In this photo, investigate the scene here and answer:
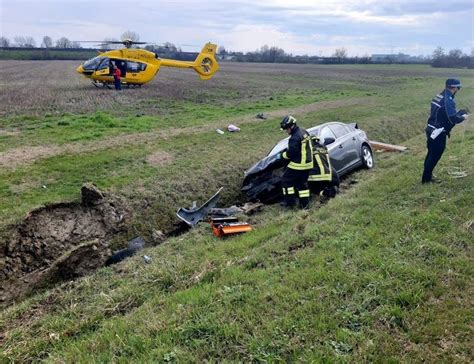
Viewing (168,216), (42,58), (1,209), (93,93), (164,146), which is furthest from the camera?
(42,58)

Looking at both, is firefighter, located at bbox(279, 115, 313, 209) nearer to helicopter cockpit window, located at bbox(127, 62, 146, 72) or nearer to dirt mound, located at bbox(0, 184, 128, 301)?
dirt mound, located at bbox(0, 184, 128, 301)

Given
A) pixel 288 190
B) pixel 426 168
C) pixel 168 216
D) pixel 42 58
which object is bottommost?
pixel 168 216

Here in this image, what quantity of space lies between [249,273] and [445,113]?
517cm

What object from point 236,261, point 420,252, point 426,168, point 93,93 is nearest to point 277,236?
point 236,261

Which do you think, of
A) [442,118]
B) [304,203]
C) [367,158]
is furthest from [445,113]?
[367,158]

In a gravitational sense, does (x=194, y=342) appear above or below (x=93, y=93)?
below

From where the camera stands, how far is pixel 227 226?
7.52 meters

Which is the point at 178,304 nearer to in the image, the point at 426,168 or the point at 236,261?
the point at 236,261

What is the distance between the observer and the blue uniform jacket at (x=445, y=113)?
25.3 feet

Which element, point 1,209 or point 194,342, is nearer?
point 194,342

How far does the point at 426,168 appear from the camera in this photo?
8.18 metres

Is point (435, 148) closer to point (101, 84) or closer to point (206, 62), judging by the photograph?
point (101, 84)

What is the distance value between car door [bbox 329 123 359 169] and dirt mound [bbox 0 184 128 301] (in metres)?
5.51

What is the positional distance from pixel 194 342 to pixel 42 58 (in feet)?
250
